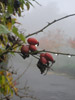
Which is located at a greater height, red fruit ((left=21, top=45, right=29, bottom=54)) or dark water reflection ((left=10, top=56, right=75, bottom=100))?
red fruit ((left=21, top=45, right=29, bottom=54))

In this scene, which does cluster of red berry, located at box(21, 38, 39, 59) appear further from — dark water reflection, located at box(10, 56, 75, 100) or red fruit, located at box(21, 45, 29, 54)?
dark water reflection, located at box(10, 56, 75, 100)

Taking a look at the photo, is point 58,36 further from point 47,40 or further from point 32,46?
point 32,46

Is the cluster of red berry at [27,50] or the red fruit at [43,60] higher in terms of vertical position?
the cluster of red berry at [27,50]

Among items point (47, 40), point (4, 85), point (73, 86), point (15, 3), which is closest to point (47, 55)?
point (15, 3)

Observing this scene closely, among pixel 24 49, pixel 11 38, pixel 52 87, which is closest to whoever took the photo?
pixel 24 49

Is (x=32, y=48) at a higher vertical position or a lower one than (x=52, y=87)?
higher

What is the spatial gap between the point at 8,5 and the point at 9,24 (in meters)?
0.14

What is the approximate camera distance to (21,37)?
59 cm

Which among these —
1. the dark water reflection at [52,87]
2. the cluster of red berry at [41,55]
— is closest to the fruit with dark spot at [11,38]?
the cluster of red berry at [41,55]

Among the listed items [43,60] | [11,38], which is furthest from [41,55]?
[11,38]

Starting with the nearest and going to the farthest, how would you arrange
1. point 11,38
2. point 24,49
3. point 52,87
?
point 24,49 < point 11,38 < point 52,87

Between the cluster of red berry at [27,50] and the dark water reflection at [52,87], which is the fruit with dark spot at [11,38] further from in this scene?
the dark water reflection at [52,87]

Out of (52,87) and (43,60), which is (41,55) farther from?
(52,87)

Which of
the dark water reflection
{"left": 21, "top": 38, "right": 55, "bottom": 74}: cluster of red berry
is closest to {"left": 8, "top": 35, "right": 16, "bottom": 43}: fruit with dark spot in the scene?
{"left": 21, "top": 38, "right": 55, "bottom": 74}: cluster of red berry
